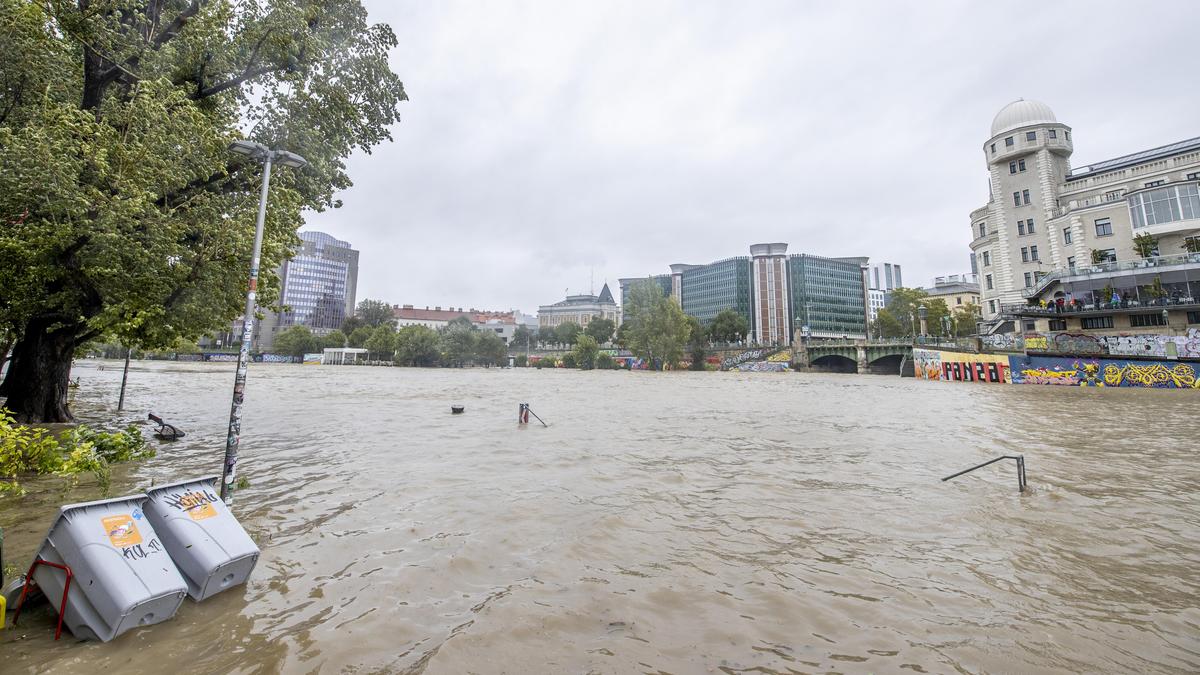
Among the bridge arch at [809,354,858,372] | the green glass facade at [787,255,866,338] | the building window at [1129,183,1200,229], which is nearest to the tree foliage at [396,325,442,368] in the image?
the bridge arch at [809,354,858,372]

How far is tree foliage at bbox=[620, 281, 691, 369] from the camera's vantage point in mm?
90125

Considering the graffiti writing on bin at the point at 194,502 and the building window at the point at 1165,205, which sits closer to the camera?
the graffiti writing on bin at the point at 194,502

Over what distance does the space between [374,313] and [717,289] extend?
11348 cm

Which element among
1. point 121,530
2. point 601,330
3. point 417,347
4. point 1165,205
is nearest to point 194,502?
point 121,530

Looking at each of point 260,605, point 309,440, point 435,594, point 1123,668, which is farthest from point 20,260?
point 1123,668

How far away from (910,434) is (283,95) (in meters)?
22.9

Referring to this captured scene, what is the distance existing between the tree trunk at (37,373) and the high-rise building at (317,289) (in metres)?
167

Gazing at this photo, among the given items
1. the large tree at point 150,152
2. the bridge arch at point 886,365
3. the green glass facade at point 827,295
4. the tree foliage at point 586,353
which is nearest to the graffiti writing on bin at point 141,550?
the large tree at point 150,152

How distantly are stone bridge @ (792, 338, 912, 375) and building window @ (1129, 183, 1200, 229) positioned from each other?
26.0m

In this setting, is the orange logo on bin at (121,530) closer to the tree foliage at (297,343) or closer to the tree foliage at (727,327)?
the tree foliage at (727,327)

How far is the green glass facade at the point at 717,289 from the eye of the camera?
154 metres

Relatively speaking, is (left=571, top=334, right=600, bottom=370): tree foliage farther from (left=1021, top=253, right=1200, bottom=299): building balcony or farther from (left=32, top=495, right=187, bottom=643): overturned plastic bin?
(left=32, top=495, right=187, bottom=643): overturned plastic bin

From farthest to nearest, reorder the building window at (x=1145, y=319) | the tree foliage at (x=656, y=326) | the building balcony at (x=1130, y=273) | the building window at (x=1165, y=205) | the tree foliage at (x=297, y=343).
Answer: the tree foliage at (x=297, y=343)
the tree foliage at (x=656, y=326)
the building window at (x=1165, y=205)
the building window at (x=1145, y=319)
the building balcony at (x=1130, y=273)

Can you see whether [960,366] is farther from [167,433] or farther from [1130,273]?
[167,433]
